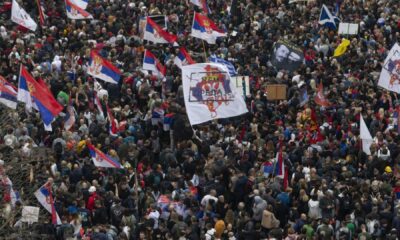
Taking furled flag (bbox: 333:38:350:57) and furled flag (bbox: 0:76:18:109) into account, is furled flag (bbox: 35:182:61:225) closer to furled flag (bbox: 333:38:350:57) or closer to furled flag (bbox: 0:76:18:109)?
furled flag (bbox: 0:76:18:109)

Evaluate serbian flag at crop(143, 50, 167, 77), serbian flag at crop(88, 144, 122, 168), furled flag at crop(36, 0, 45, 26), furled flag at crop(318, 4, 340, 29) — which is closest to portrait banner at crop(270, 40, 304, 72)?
serbian flag at crop(143, 50, 167, 77)

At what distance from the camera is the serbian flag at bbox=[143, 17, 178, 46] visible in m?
42.7

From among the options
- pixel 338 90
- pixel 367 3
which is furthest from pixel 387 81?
pixel 367 3

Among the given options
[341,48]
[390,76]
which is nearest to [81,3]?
[341,48]

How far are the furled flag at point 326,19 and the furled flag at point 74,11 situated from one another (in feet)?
23.2

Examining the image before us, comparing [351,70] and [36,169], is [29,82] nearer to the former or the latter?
[36,169]

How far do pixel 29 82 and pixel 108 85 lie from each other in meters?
5.76

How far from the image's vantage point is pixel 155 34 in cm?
4284

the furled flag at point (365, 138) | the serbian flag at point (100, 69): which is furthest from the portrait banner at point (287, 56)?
the furled flag at point (365, 138)

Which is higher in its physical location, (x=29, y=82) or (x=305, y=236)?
(x=29, y=82)

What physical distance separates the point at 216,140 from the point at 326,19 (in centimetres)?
1064

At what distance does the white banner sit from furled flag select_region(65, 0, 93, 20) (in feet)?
39.2

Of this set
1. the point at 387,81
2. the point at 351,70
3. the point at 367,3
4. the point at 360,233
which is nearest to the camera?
the point at 360,233

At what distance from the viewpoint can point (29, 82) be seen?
34.6m
